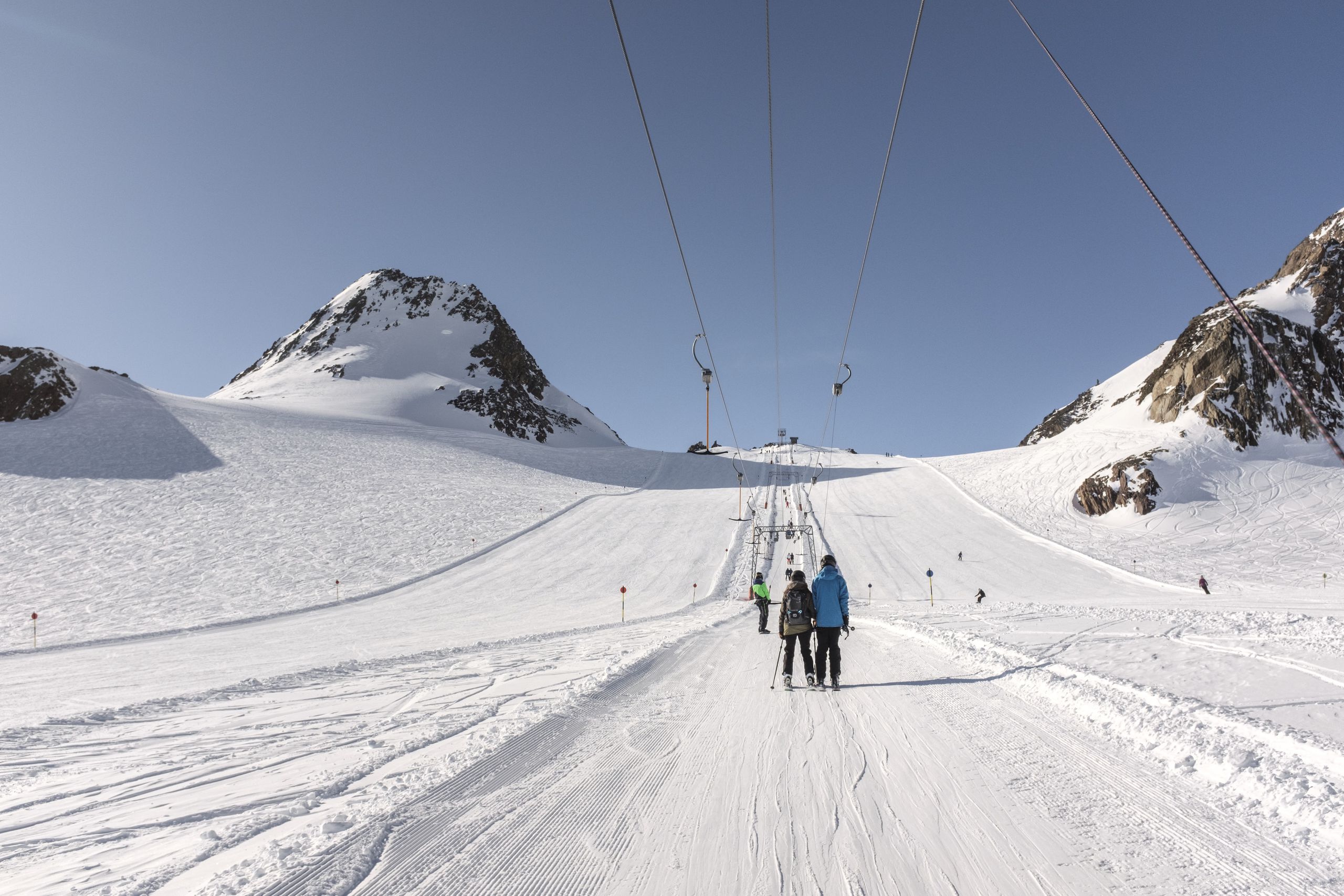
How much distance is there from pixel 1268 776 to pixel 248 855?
689 cm

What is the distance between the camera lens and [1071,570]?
32.4 metres

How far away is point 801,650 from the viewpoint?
27.6 feet

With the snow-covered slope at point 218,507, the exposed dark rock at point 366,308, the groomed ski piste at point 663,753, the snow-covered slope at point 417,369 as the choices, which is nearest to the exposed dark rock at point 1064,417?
the snow-covered slope at point 417,369

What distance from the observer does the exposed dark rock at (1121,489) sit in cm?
4266

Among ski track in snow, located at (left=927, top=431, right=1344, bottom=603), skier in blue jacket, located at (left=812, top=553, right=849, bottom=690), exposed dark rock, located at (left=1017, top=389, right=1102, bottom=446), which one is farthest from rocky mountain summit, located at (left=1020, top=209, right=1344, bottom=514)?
exposed dark rock, located at (left=1017, top=389, right=1102, bottom=446)

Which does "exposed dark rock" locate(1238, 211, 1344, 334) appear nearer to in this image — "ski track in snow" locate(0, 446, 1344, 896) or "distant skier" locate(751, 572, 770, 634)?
"ski track in snow" locate(0, 446, 1344, 896)

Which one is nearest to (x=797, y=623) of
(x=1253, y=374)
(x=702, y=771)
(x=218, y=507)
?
(x=702, y=771)

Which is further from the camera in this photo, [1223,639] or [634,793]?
[1223,639]

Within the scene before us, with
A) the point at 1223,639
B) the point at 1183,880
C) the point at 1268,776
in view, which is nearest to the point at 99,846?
the point at 1183,880

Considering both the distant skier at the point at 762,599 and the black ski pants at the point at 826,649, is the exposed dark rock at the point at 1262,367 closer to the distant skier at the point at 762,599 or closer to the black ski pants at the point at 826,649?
the distant skier at the point at 762,599

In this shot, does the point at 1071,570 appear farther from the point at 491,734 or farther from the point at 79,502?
the point at 79,502

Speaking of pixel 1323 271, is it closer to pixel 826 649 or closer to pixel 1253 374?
pixel 1253 374

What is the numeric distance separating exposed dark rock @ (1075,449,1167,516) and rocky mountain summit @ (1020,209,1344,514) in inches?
2.5

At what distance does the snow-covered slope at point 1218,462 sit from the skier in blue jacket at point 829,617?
32.6 meters
